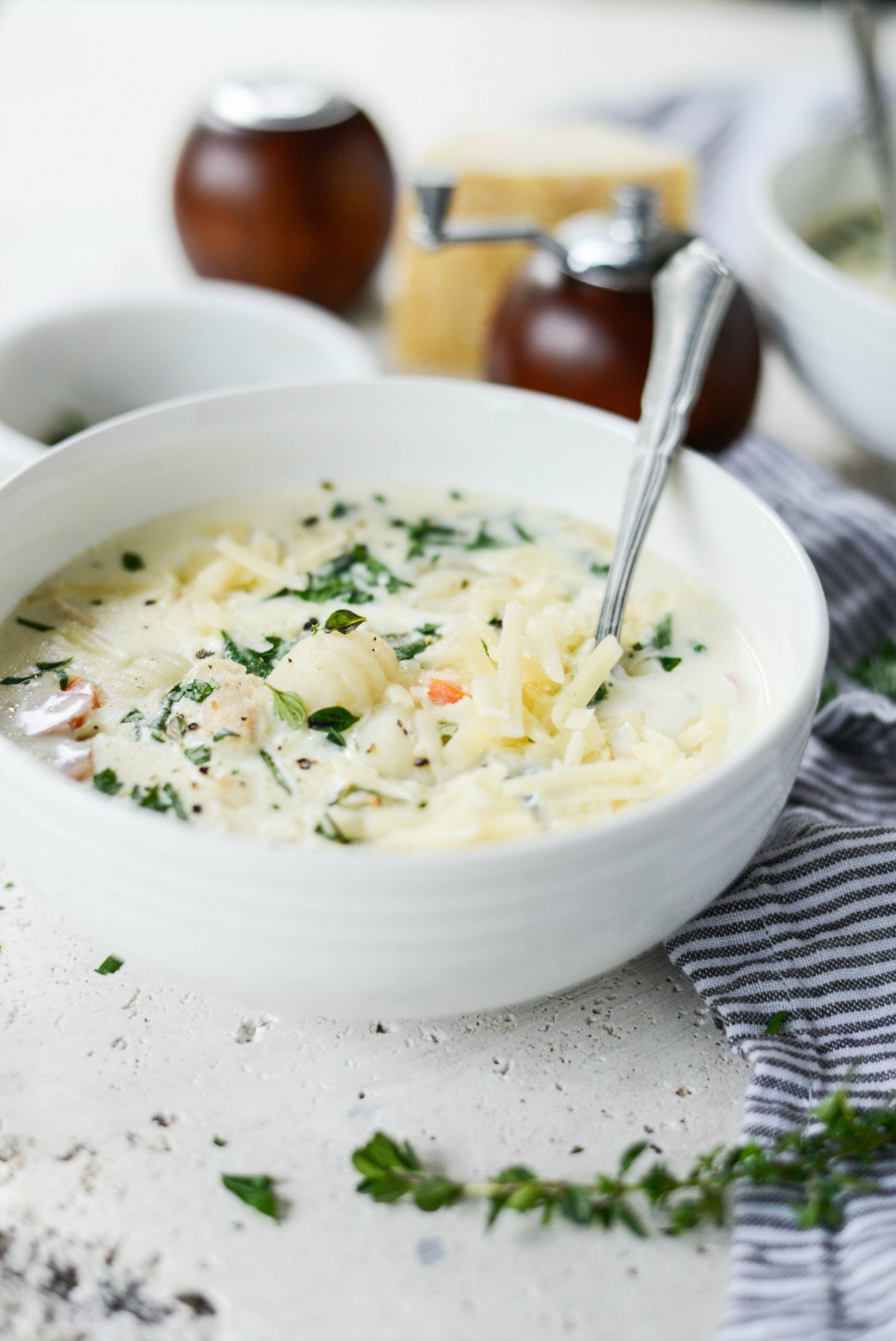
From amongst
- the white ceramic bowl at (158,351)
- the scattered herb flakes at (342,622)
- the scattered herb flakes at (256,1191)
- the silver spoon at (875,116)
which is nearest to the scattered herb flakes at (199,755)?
the scattered herb flakes at (342,622)

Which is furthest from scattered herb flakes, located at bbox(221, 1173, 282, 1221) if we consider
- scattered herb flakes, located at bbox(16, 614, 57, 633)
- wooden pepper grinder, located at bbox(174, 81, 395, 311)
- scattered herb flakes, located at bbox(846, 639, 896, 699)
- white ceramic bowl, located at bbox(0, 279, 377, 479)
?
wooden pepper grinder, located at bbox(174, 81, 395, 311)

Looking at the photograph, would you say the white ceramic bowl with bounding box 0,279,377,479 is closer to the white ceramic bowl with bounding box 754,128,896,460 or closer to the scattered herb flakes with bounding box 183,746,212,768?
the white ceramic bowl with bounding box 754,128,896,460

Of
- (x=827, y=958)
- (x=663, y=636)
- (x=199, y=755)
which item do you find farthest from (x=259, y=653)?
(x=827, y=958)

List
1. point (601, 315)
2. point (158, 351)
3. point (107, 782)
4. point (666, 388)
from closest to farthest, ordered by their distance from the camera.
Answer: point (107, 782)
point (666, 388)
point (601, 315)
point (158, 351)

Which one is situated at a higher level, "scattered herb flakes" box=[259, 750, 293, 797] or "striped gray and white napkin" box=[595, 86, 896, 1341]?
"scattered herb flakes" box=[259, 750, 293, 797]

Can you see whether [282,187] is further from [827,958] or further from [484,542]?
[827,958]

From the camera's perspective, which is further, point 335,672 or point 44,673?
point 44,673

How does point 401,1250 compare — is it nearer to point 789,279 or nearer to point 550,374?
point 550,374

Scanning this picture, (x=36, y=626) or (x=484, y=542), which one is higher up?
(x=36, y=626)
